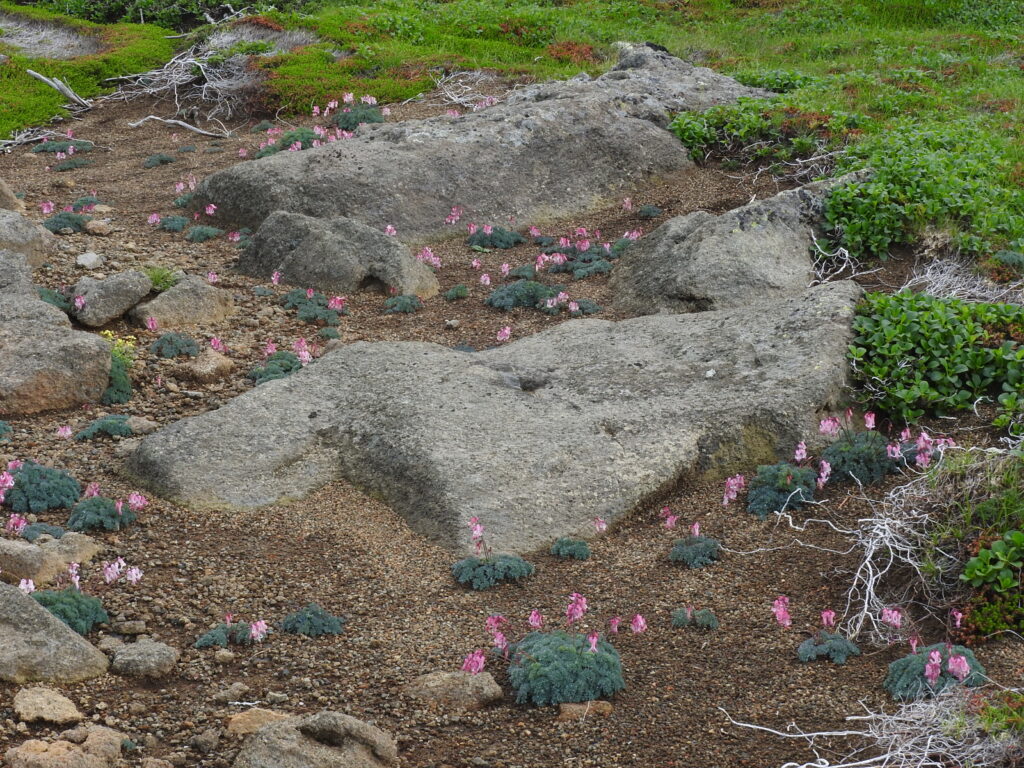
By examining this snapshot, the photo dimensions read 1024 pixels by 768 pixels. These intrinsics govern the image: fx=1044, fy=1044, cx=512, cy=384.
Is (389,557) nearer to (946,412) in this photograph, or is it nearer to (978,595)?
(978,595)

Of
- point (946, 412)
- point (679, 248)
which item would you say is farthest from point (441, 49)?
point (946, 412)

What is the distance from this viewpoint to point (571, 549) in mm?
6383

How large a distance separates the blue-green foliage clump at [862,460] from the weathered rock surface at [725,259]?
2714 millimetres

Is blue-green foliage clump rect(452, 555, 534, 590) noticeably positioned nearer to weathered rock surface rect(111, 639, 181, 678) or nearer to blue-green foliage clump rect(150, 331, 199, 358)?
weathered rock surface rect(111, 639, 181, 678)

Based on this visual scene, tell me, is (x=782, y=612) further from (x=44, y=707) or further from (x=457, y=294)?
(x=457, y=294)

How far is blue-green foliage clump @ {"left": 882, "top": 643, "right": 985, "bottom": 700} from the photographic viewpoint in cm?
471

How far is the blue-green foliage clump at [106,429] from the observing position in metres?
7.81

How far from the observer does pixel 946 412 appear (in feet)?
23.8

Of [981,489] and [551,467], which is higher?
[981,489]

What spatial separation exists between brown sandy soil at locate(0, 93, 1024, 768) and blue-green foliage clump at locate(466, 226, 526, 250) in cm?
447

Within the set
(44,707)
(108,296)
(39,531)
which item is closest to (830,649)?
(44,707)

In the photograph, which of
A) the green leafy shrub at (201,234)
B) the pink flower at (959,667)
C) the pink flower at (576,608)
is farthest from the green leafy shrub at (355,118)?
the pink flower at (959,667)

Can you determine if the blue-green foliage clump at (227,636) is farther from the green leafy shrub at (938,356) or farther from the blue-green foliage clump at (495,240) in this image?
the blue-green foliage clump at (495,240)

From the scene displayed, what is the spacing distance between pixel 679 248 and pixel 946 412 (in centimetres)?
347
